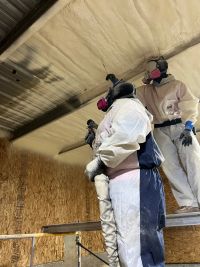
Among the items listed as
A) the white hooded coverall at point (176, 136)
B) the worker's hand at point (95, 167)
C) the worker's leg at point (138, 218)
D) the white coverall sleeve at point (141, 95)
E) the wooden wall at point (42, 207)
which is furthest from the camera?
the wooden wall at point (42, 207)

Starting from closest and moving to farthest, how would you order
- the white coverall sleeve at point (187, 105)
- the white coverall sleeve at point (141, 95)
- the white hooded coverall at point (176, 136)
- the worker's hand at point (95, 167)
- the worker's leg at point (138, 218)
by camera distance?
the worker's leg at point (138, 218)
the worker's hand at point (95, 167)
the white hooded coverall at point (176, 136)
the white coverall sleeve at point (187, 105)
the white coverall sleeve at point (141, 95)

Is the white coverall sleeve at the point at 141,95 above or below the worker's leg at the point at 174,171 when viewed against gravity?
above

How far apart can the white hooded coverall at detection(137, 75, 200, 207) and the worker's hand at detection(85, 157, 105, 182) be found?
0.89 metres

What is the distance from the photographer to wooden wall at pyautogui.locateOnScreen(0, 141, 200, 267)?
3254 millimetres

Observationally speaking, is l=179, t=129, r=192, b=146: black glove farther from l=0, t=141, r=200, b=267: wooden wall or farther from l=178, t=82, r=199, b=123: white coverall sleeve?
l=0, t=141, r=200, b=267: wooden wall

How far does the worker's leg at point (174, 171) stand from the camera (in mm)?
2043

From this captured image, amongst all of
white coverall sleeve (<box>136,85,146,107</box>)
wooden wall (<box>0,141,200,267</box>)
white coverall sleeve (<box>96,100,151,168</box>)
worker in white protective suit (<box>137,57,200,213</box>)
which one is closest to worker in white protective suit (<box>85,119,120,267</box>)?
white coverall sleeve (<box>96,100,151,168</box>)

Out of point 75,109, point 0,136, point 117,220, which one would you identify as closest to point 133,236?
point 117,220

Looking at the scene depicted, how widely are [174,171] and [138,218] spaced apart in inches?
38.4

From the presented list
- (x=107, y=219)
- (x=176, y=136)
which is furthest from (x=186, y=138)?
(x=107, y=219)

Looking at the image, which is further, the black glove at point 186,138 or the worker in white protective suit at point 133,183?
the black glove at point 186,138

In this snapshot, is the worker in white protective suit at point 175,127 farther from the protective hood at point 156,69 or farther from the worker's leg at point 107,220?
the worker's leg at point 107,220

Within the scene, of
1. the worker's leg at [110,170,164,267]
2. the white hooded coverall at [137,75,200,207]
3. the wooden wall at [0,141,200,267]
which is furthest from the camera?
the wooden wall at [0,141,200,267]

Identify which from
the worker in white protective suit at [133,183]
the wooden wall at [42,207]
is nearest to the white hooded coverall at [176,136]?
the worker in white protective suit at [133,183]
